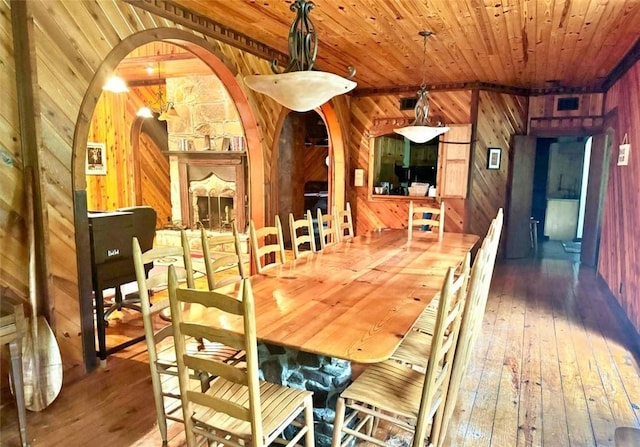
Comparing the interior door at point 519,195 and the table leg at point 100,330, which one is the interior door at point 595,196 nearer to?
the interior door at point 519,195

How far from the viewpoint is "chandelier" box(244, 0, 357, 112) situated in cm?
214

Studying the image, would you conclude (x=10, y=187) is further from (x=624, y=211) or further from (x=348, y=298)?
(x=624, y=211)

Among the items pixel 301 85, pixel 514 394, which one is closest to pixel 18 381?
pixel 301 85

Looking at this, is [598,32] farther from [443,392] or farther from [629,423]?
[443,392]

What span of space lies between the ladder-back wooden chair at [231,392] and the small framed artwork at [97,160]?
A: 6188 millimetres

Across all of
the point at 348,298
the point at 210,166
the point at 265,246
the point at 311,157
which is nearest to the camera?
the point at 348,298

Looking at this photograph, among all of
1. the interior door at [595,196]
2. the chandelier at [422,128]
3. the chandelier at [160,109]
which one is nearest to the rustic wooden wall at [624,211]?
the interior door at [595,196]

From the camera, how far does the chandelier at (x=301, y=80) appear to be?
7.01ft

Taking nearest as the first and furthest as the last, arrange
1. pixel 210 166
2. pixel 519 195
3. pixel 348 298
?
pixel 348 298 → pixel 210 166 → pixel 519 195

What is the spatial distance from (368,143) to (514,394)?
16.4 feet

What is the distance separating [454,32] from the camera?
3936 mm

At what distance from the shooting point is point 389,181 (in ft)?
25.4

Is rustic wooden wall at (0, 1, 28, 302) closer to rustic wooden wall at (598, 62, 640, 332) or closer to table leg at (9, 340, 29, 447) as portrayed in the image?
table leg at (9, 340, 29, 447)

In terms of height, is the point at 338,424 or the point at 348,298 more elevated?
the point at 348,298
